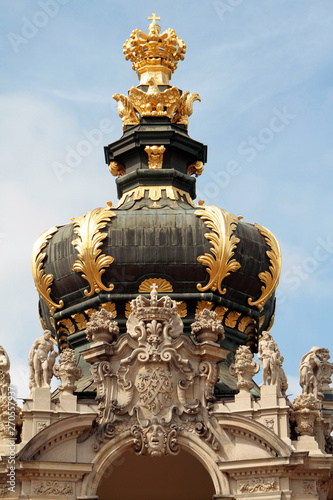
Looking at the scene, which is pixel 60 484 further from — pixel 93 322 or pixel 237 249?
pixel 237 249

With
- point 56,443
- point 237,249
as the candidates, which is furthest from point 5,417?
point 237,249

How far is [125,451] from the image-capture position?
1655 inches

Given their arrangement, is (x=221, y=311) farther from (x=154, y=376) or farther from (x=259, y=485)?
(x=259, y=485)

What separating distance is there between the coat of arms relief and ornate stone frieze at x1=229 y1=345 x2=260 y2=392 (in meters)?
0.48

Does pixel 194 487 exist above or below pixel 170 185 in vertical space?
below

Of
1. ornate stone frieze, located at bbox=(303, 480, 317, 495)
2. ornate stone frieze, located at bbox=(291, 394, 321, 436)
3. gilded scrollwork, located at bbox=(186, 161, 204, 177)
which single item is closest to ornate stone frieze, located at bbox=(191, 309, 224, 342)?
ornate stone frieze, located at bbox=(291, 394, 321, 436)

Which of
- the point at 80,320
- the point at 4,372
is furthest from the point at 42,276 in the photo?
the point at 4,372

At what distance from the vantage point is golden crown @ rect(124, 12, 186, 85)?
52.0 m

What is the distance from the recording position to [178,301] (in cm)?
4628

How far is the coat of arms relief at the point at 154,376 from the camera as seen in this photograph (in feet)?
137

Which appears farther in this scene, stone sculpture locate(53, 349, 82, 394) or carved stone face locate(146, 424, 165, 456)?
stone sculpture locate(53, 349, 82, 394)

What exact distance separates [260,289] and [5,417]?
963cm

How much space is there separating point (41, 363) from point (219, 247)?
7.21 metres

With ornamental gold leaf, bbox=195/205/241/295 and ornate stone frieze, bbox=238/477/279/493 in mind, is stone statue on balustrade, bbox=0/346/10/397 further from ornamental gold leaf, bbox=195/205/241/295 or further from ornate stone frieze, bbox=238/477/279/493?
ornamental gold leaf, bbox=195/205/241/295
